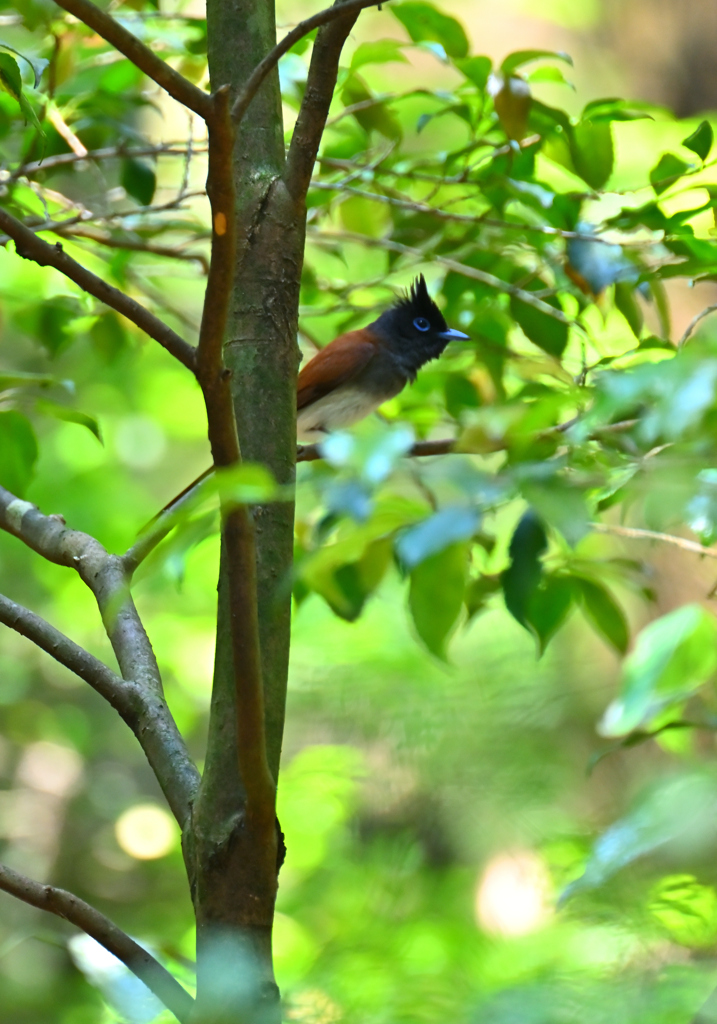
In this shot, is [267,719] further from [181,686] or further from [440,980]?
[181,686]

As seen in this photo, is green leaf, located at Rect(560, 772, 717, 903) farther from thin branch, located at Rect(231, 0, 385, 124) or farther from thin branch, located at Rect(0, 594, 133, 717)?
thin branch, located at Rect(0, 594, 133, 717)

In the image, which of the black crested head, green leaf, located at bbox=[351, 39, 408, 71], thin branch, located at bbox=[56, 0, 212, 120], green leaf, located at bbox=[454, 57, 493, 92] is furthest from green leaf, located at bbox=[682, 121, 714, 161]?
the black crested head

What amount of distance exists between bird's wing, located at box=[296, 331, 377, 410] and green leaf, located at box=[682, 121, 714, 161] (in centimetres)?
213

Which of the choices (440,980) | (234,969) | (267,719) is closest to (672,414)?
(440,980)

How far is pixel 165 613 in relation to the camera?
4.74m

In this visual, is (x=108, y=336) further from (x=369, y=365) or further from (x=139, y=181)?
(x=369, y=365)

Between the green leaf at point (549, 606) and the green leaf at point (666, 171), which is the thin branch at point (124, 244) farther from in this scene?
the green leaf at point (549, 606)

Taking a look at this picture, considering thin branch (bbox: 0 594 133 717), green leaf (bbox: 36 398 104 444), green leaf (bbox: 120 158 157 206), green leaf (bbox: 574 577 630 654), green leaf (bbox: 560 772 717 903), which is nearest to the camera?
green leaf (bbox: 560 772 717 903)

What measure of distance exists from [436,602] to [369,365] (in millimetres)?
2939

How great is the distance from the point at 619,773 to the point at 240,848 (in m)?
0.96

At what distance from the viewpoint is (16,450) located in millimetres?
1671

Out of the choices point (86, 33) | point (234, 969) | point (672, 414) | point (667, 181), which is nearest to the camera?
point (672, 414)

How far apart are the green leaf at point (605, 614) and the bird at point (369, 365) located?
224 cm

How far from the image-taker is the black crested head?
3848mm
